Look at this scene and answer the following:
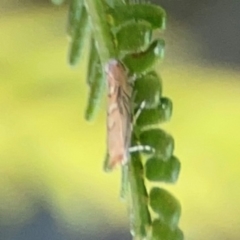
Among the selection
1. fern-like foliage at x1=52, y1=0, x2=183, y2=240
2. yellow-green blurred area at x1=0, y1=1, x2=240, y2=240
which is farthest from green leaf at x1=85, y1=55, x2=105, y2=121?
yellow-green blurred area at x1=0, y1=1, x2=240, y2=240

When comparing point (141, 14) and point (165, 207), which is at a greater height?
point (141, 14)

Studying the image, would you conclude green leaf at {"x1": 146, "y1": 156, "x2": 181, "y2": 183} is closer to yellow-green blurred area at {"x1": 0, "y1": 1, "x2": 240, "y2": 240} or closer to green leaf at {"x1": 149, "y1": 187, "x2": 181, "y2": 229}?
green leaf at {"x1": 149, "y1": 187, "x2": 181, "y2": 229}

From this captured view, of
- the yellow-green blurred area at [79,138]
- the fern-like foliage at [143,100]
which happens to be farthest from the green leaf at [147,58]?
the yellow-green blurred area at [79,138]

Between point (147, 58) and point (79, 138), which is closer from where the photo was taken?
point (147, 58)

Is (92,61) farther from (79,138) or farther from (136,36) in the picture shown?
(79,138)

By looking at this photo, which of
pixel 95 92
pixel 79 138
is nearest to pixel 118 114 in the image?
pixel 95 92

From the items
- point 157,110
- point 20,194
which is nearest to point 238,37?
point 20,194
